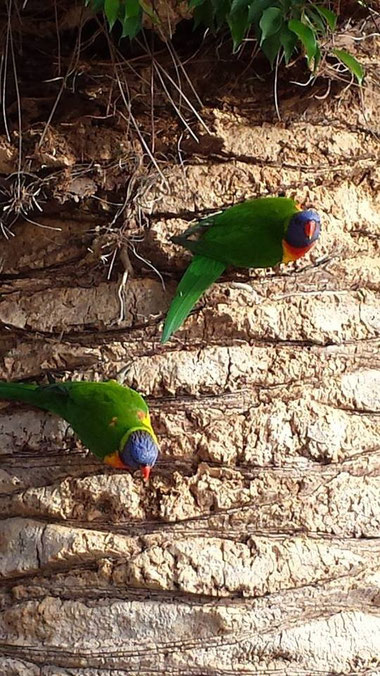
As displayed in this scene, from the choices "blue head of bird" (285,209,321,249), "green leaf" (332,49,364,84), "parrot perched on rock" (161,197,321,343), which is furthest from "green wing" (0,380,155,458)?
"green leaf" (332,49,364,84)

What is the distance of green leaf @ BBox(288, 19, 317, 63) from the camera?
6.15 feet

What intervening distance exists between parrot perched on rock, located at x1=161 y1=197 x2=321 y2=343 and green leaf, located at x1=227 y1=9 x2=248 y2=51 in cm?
37

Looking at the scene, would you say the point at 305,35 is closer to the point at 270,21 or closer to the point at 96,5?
the point at 270,21

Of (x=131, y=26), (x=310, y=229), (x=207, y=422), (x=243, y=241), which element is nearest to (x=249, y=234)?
(x=243, y=241)

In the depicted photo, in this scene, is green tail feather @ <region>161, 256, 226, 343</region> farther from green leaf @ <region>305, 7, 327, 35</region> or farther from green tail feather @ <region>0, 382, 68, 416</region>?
green leaf @ <region>305, 7, 327, 35</region>

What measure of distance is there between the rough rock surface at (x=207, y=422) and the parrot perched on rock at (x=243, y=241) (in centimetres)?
8

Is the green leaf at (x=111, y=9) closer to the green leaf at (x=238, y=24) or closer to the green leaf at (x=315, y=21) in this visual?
the green leaf at (x=238, y=24)

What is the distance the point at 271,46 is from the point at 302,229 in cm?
45

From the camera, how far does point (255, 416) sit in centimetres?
191

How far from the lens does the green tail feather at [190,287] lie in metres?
1.88

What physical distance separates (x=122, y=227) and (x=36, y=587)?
2.81 ft

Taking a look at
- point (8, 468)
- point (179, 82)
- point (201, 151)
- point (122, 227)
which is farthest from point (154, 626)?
point (179, 82)

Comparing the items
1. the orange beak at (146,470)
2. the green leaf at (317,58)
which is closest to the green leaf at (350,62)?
the green leaf at (317,58)

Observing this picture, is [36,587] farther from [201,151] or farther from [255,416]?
[201,151]
